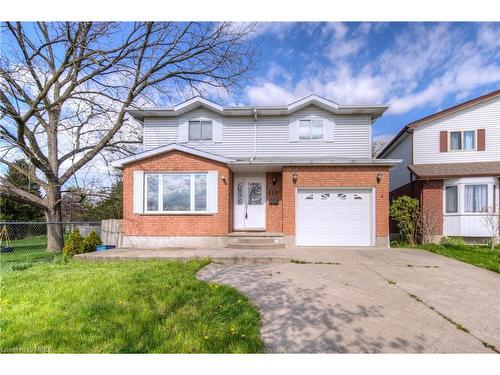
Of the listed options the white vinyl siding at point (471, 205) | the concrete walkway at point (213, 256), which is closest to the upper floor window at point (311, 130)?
the concrete walkway at point (213, 256)

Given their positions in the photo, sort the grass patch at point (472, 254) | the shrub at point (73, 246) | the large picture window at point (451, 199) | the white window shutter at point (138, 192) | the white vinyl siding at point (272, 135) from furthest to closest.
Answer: the white vinyl siding at point (272, 135)
the large picture window at point (451, 199)
the white window shutter at point (138, 192)
the shrub at point (73, 246)
the grass patch at point (472, 254)

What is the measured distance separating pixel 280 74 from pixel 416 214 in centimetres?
892

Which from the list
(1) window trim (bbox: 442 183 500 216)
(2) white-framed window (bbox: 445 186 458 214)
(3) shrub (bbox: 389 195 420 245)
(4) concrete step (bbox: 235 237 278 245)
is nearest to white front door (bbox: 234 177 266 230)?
(4) concrete step (bbox: 235 237 278 245)

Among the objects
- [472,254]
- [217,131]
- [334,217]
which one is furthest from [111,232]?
[472,254]

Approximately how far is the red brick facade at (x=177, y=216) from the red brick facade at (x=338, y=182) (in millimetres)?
2462

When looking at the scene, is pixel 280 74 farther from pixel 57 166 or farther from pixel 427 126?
pixel 57 166

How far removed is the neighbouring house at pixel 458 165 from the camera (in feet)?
36.8

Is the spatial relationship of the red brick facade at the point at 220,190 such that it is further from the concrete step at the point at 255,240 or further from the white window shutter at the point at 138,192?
the concrete step at the point at 255,240

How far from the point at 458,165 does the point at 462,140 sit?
4.83 feet

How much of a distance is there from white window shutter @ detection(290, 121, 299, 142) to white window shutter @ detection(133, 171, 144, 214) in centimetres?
707

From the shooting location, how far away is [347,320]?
3643mm

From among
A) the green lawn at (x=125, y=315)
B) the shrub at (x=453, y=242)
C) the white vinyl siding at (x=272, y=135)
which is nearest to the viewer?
the green lawn at (x=125, y=315)

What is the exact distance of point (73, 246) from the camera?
8742 millimetres

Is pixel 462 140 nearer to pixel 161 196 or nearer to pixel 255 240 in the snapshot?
pixel 255 240
